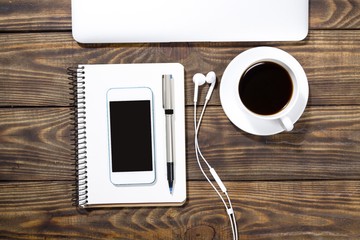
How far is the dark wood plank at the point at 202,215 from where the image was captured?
693 mm

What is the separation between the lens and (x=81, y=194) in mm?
678

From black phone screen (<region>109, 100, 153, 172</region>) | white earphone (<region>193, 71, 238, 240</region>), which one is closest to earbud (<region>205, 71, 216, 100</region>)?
white earphone (<region>193, 71, 238, 240</region>)

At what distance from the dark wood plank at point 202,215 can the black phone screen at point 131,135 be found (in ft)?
0.28

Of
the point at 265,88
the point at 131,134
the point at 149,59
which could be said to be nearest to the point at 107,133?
the point at 131,134

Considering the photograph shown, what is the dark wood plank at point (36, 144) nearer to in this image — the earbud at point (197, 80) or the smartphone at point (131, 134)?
the smartphone at point (131, 134)

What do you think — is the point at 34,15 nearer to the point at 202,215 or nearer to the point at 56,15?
the point at 56,15

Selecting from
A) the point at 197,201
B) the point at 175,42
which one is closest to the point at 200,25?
the point at 175,42

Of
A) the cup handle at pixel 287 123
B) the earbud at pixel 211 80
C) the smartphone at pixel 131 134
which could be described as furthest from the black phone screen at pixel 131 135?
the cup handle at pixel 287 123

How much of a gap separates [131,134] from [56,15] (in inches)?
9.4

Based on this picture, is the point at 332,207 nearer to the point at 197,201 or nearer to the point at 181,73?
the point at 197,201

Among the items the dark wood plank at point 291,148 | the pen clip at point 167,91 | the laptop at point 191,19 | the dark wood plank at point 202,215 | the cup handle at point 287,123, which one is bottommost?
the dark wood plank at point 202,215

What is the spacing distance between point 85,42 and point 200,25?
19cm

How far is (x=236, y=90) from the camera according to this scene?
63 centimetres

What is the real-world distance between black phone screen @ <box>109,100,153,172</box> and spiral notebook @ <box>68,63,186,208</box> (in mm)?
12
